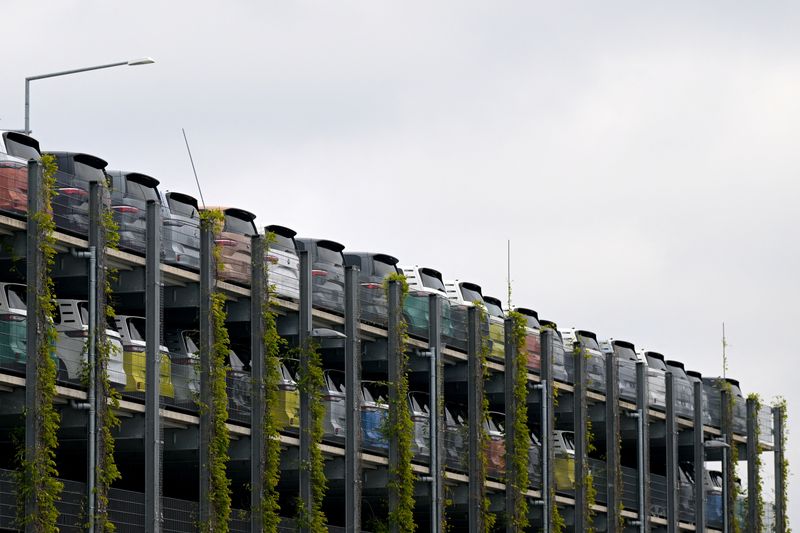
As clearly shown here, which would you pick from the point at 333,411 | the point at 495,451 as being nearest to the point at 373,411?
the point at 333,411

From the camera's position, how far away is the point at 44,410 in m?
40.6

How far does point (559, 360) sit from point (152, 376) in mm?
24513

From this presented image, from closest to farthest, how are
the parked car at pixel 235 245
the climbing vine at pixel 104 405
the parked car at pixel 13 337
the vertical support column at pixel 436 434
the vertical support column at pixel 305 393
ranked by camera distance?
1. the parked car at pixel 13 337
2. the climbing vine at pixel 104 405
3. the parked car at pixel 235 245
4. the vertical support column at pixel 305 393
5. the vertical support column at pixel 436 434

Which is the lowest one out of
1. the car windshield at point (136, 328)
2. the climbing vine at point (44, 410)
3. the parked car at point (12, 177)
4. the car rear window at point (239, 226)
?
the climbing vine at point (44, 410)

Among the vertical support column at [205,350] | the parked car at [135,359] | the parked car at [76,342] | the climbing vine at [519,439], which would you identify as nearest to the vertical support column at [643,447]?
the climbing vine at [519,439]

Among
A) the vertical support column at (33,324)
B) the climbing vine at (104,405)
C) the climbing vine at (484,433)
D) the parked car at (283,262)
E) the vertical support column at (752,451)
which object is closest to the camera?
Result: the vertical support column at (33,324)

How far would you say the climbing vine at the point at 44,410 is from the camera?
131 ft

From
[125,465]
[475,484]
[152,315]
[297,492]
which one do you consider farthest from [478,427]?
[152,315]

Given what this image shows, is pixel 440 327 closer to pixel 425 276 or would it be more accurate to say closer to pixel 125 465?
pixel 425 276

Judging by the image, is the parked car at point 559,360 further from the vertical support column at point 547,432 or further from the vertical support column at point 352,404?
the vertical support column at point 352,404

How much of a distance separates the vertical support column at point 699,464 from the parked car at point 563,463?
9024 millimetres

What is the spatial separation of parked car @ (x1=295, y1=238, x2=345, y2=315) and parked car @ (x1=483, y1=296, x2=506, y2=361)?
361 inches

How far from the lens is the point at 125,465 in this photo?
5047cm

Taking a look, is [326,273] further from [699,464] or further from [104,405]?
[699,464]
